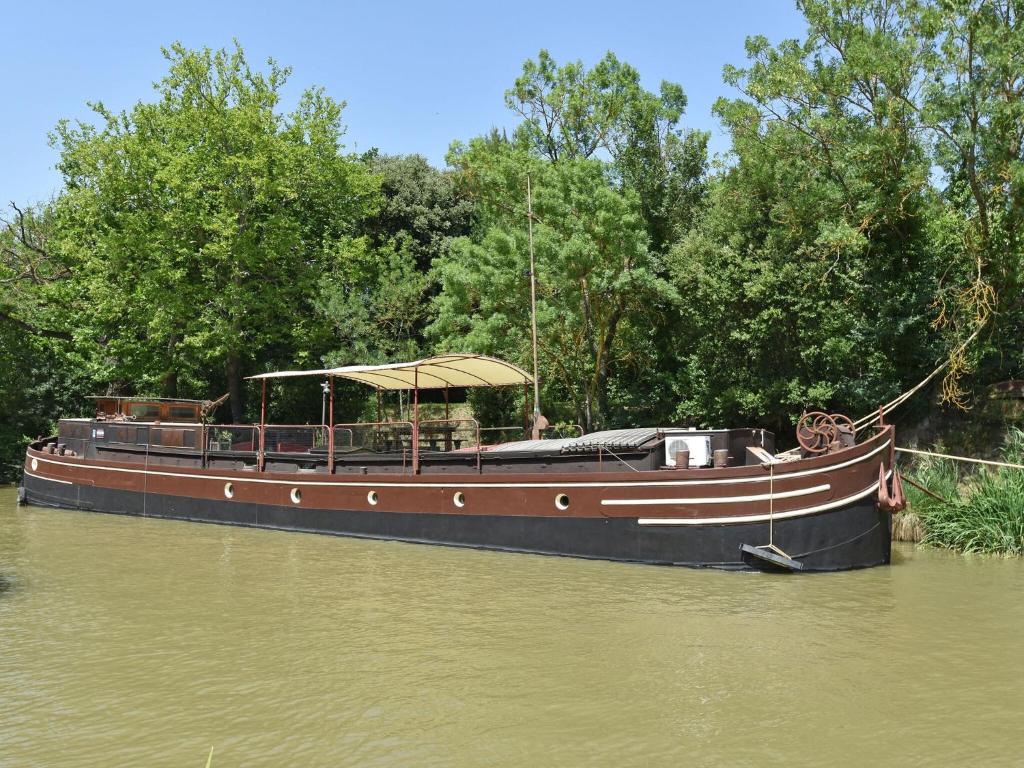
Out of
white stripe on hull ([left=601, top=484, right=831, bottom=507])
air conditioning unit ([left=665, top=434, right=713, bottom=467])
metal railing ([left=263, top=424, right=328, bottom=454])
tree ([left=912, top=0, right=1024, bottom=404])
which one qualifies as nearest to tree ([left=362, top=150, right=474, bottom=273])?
metal railing ([left=263, top=424, right=328, bottom=454])

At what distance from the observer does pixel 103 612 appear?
10836 millimetres

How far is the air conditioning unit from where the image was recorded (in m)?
14.1

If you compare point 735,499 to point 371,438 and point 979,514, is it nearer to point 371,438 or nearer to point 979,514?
point 979,514

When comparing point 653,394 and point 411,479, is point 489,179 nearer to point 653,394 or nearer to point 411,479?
point 653,394

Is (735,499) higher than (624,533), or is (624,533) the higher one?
(735,499)

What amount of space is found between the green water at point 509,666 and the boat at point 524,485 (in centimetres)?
71

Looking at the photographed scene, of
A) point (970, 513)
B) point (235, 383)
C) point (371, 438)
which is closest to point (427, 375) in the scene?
point (371, 438)

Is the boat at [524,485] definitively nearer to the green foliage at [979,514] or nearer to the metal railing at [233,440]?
the metal railing at [233,440]

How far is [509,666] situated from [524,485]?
6.87 meters

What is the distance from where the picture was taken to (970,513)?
15.5m

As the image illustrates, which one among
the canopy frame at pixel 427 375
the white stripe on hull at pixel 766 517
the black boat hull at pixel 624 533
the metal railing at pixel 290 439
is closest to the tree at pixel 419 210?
the canopy frame at pixel 427 375

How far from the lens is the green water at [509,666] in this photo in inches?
261

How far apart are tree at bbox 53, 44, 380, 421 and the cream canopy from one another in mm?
12673

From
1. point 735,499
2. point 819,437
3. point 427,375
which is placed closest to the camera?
point 735,499
